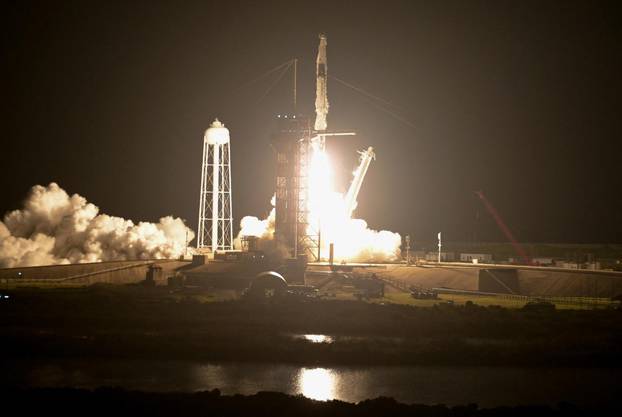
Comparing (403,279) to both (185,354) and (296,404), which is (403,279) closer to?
(185,354)

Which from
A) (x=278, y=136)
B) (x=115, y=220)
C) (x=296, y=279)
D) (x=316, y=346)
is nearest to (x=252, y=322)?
(x=316, y=346)

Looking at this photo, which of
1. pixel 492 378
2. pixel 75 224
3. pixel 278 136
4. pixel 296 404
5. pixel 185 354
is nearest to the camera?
pixel 296 404

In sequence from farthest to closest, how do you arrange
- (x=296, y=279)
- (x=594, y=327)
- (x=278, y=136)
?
(x=278, y=136), (x=296, y=279), (x=594, y=327)

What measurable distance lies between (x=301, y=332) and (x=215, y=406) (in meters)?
16.8

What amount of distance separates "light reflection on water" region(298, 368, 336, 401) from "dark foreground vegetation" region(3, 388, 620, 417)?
2.83 metres

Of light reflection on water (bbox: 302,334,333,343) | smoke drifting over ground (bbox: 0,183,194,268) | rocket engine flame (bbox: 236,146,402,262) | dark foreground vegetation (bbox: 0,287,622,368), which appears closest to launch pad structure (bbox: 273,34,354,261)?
rocket engine flame (bbox: 236,146,402,262)

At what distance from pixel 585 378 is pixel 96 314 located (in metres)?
29.3

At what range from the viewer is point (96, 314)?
45.7 m

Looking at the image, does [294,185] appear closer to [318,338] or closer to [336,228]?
[336,228]

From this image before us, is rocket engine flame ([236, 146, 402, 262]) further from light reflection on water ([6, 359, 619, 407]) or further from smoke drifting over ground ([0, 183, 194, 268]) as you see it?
light reflection on water ([6, 359, 619, 407])

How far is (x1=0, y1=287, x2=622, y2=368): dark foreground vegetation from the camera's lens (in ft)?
126

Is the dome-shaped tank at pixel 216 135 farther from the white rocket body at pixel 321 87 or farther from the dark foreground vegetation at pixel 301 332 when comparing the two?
the dark foreground vegetation at pixel 301 332

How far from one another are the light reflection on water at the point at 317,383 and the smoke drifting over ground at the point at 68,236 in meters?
45.7

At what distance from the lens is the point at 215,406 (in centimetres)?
2703
